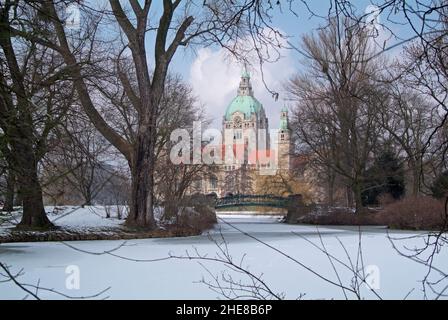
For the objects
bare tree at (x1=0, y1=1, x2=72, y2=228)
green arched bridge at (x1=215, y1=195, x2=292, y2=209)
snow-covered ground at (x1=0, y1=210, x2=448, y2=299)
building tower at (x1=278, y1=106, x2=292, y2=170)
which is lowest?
snow-covered ground at (x1=0, y1=210, x2=448, y2=299)

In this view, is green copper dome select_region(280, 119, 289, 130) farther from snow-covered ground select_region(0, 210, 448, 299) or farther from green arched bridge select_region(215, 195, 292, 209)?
snow-covered ground select_region(0, 210, 448, 299)

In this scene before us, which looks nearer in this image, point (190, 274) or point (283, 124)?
point (190, 274)

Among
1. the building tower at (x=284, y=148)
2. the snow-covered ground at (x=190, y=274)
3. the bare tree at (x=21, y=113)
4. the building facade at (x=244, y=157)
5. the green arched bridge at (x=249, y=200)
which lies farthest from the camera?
the green arched bridge at (x=249, y=200)

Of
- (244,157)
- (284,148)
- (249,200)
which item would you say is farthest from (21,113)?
(244,157)

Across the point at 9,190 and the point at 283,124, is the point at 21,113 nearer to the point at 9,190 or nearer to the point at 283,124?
the point at 9,190

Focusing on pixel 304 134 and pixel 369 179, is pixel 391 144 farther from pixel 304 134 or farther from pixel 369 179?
pixel 304 134

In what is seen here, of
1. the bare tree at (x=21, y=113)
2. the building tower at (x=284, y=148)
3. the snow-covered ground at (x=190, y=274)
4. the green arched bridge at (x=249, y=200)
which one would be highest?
the building tower at (x=284, y=148)

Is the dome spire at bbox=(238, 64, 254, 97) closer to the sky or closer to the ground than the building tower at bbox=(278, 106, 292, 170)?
closer to the ground

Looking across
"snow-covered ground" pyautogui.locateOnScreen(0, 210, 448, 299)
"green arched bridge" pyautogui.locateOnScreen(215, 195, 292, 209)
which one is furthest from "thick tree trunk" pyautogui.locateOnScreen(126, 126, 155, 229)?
"green arched bridge" pyautogui.locateOnScreen(215, 195, 292, 209)

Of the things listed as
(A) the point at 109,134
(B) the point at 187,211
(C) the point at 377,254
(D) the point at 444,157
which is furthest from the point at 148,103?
(D) the point at 444,157

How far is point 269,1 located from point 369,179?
2839 centimetres

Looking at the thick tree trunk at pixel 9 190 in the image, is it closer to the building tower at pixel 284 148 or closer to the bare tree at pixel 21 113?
the bare tree at pixel 21 113

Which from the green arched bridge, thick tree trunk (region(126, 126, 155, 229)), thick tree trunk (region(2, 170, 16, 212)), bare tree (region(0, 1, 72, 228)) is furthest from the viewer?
the green arched bridge

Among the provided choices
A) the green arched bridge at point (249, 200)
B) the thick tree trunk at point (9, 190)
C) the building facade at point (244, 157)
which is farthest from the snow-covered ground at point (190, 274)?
the green arched bridge at point (249, 200)
